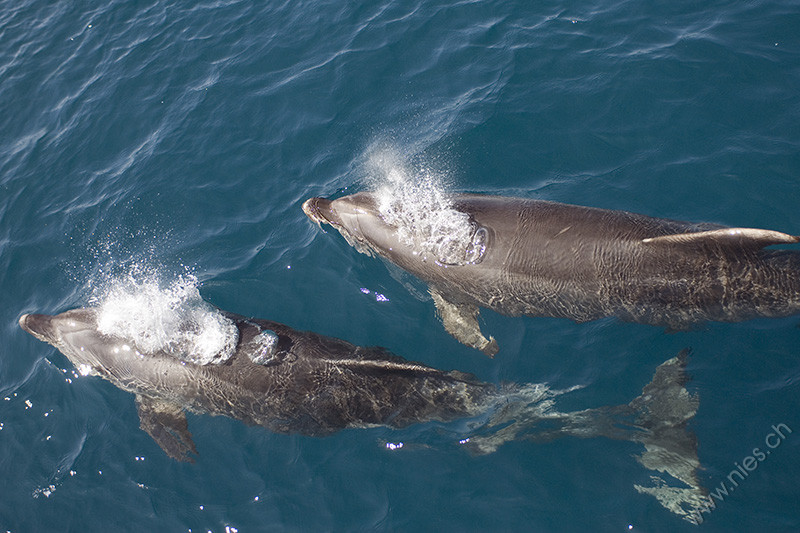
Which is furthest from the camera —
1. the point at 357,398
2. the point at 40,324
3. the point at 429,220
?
the point at 40,324

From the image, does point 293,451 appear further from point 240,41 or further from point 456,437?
point 240,41

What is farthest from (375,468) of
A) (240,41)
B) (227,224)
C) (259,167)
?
(240,41)

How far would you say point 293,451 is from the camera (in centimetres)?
973

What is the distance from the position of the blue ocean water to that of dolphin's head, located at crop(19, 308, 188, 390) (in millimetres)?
526

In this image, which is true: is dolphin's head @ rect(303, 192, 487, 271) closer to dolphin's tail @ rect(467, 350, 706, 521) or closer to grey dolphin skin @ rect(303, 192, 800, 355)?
grey dolphin skin @ rect(303, 192, 800, 355)

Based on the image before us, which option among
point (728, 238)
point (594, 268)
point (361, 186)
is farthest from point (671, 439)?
point (361, 186)

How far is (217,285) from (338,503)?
4946mm

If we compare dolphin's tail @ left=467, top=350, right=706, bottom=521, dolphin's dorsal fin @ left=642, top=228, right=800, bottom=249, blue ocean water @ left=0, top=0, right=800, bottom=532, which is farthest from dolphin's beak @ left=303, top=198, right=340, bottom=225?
dolphin's dorsal fin @ left=642, top=228, right=800, bottom=249

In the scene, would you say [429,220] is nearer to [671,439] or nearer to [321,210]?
[321,210]

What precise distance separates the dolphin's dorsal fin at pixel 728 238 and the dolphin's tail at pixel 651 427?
1721 mm

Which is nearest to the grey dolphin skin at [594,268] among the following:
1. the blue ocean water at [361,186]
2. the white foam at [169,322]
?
the blue ocean water at [361,186]

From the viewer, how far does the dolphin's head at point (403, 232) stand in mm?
10055

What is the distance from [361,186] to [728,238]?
22.7 ft

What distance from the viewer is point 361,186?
12820mm
